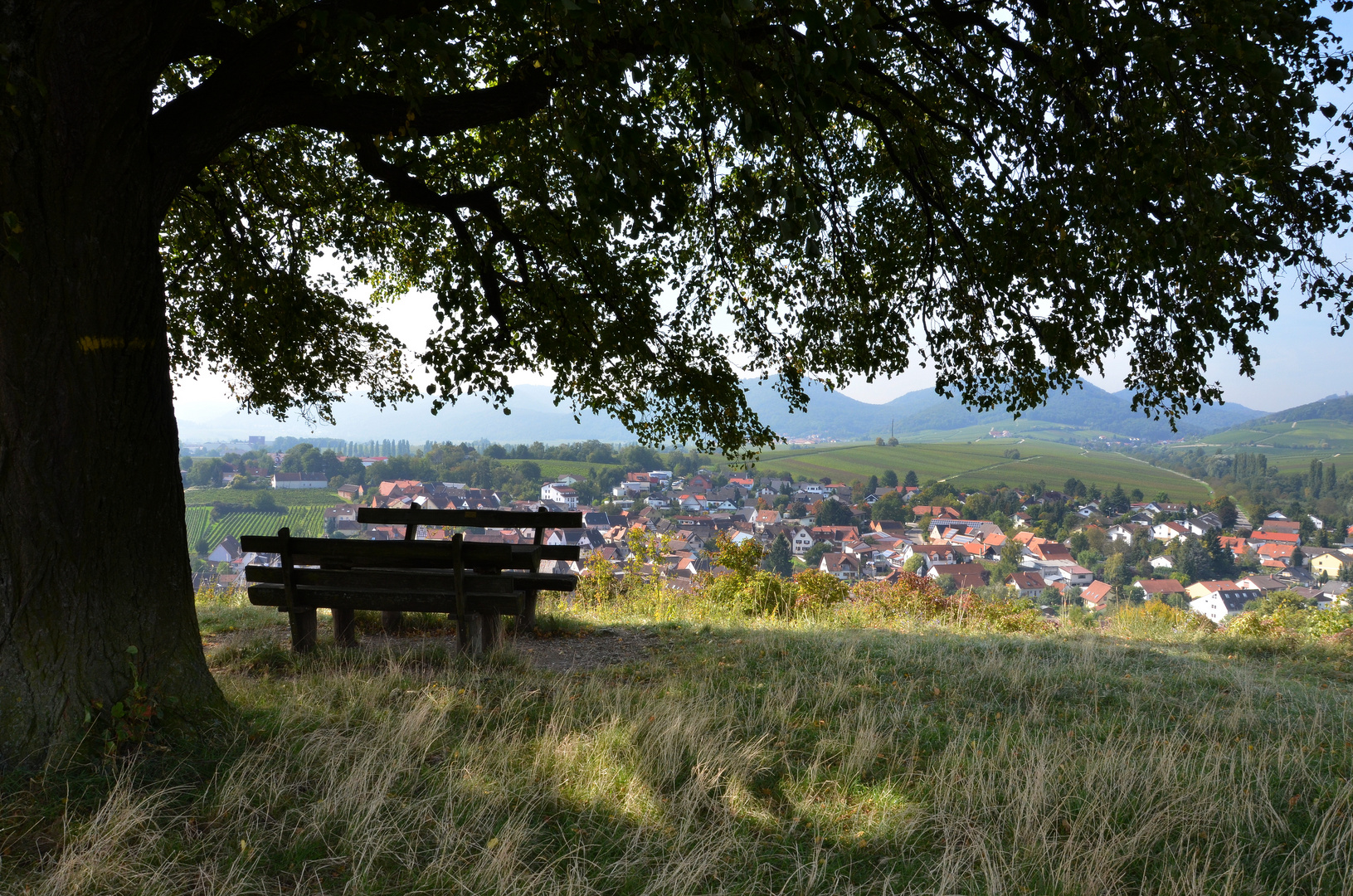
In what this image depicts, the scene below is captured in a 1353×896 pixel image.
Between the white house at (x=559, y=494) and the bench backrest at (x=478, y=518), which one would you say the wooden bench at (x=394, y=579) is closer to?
the bench backrest at (x=478, y=518)

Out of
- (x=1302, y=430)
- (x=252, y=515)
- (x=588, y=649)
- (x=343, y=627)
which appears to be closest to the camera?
(x=343, y=627)

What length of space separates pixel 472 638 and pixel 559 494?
26067mm

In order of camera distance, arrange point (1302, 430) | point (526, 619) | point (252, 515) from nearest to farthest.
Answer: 1. point (526, 619)
2. point (252, 515)
3. point (1302, 430)

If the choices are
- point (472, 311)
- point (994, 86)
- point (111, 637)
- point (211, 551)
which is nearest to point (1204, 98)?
point (994, 86)

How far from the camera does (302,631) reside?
6.82 m

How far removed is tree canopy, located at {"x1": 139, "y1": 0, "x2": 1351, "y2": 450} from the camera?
390cm

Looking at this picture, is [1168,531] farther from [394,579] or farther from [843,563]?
[394,579]

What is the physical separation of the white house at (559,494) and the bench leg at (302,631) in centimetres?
2348

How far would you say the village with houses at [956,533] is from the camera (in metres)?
22.2

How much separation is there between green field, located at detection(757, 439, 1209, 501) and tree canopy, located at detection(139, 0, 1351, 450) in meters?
52.2

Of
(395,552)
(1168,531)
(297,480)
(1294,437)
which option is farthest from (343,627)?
(1294,437)

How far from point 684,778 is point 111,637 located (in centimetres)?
302

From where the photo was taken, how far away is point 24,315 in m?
3.85

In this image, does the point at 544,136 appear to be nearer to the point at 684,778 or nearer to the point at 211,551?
the point at 684,778
